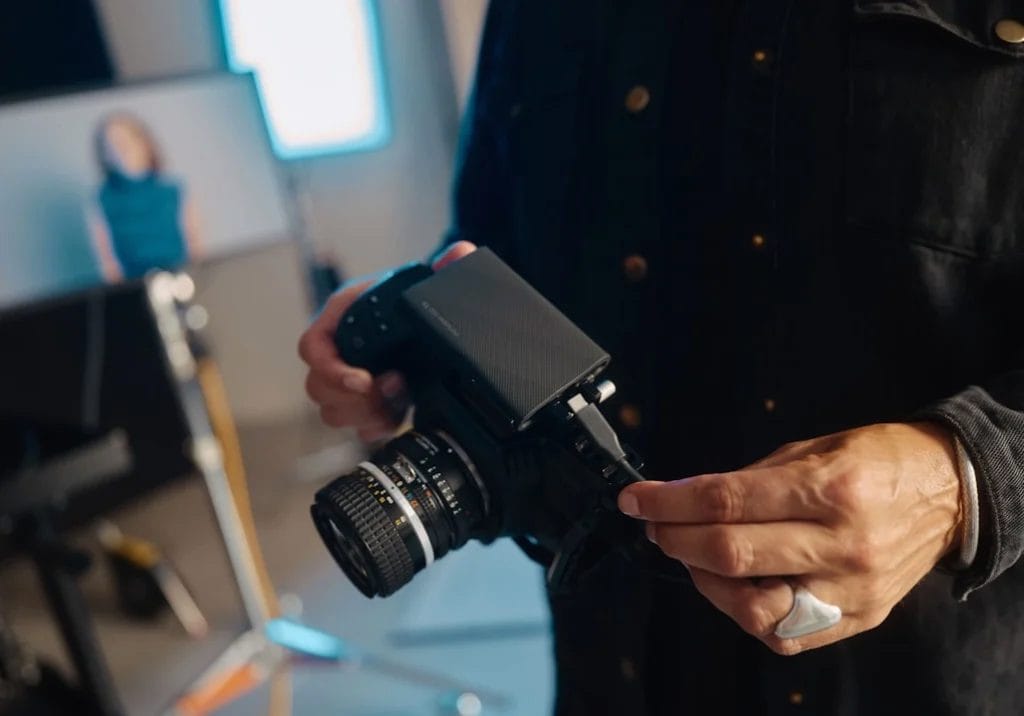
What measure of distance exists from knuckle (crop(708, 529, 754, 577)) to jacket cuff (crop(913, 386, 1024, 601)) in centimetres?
14

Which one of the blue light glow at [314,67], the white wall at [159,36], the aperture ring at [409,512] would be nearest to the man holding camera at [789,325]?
the aperture ring at [409,512]

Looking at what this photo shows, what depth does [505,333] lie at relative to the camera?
52 centimetres

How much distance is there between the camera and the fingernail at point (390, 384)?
25.2 inches

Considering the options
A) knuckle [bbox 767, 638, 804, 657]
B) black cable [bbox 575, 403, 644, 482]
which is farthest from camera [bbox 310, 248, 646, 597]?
knuckle [bbox 767, 638, 804, 657]

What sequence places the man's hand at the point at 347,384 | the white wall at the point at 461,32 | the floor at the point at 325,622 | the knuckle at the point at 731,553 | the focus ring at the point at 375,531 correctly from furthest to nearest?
the white wall at the point at 461,32
the floor at the point at 325,622
the man's hand at the point at 347,384
the focus ring at the point at 375,531
the knuckle at the point at 731,553

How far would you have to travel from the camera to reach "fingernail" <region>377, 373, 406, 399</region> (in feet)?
2.10

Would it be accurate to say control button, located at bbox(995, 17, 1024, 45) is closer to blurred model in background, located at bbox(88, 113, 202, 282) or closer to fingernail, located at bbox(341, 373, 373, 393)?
fingernail, located at bbox(341, 373, 373, 393)

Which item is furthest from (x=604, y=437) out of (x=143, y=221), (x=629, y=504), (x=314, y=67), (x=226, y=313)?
(x=226, y=313)

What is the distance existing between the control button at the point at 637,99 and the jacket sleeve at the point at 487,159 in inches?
5.7

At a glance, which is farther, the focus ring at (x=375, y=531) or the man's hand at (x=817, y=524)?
the focus ring at (x=375, y=531)

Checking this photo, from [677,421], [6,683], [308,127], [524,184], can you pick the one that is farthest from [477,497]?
[308,127]

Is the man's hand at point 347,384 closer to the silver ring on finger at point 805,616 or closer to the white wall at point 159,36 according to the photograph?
the silver ring on finger at point 805,616

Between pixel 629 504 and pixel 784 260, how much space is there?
8.2 inches

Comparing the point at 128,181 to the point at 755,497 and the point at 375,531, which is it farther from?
the point at 755,497
